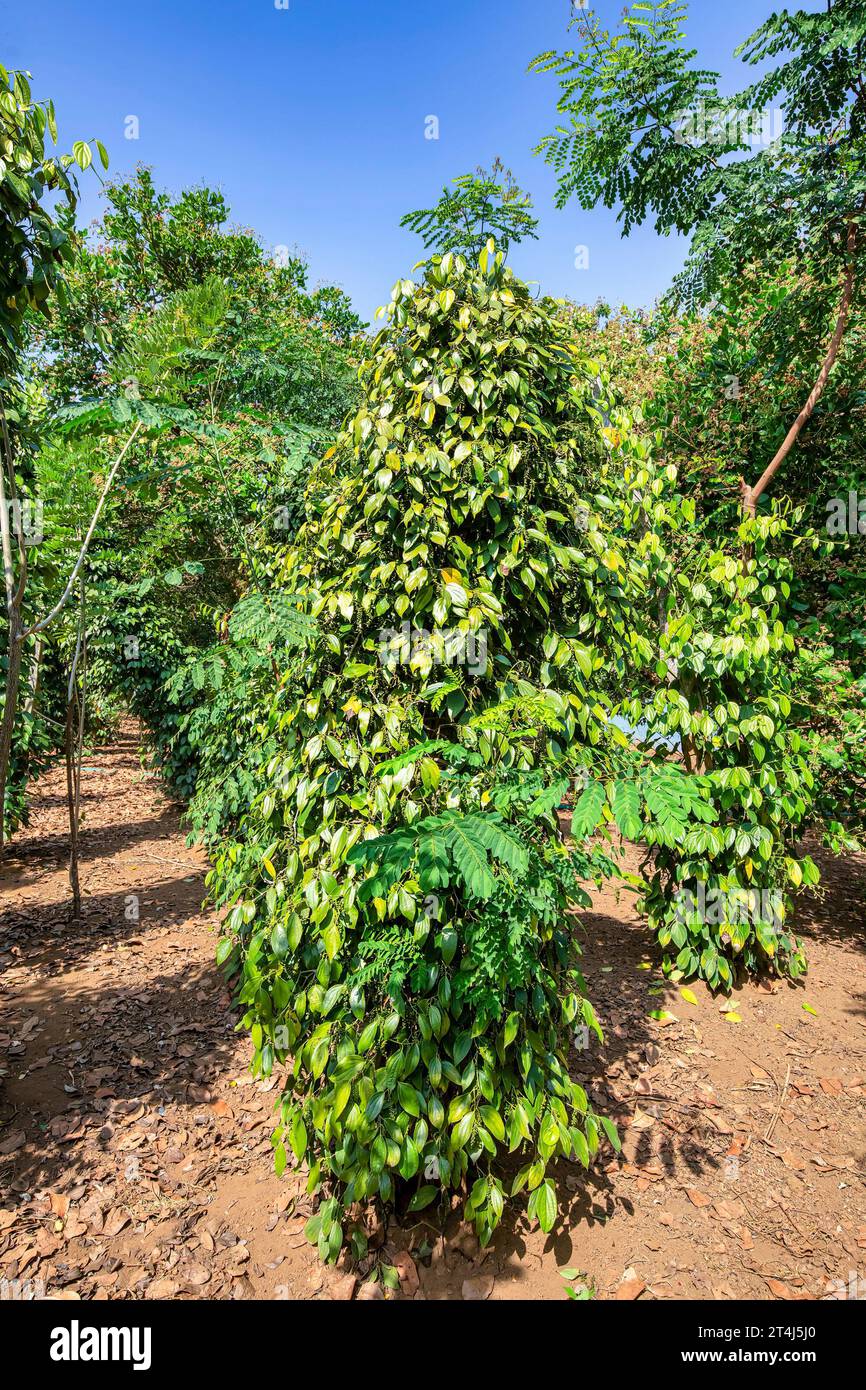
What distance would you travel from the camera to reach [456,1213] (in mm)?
2361

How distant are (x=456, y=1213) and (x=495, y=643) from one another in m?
1.99

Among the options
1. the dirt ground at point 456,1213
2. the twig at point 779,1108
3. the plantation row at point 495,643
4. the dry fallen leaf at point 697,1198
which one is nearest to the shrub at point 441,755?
the plantation row at point 495,643

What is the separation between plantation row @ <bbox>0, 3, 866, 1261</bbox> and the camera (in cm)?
193

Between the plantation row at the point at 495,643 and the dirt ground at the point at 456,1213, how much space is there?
258 mm

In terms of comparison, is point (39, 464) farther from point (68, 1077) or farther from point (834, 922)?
point (834, 922)

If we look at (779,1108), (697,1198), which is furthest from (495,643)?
(779,1108)

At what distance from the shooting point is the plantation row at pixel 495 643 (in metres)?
1.93

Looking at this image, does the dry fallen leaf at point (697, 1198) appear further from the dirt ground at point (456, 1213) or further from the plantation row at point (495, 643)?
the plantation row at point (495, 643)

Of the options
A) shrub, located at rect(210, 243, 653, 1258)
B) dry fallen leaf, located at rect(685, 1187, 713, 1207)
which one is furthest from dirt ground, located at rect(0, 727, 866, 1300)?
shrub, located at rect(210, 243, 653, 1258)

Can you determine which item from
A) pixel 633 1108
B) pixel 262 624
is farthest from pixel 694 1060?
pixel 262 624

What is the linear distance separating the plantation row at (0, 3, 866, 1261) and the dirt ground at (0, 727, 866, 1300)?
26 cm

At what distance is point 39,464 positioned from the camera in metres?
3.29

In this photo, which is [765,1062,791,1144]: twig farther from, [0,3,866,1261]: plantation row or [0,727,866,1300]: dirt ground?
[0,3,866,1261]: plantation row
